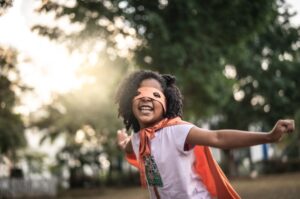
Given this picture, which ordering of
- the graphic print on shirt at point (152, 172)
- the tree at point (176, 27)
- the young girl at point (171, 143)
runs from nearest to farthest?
1. the young girl at point (171, 143)
2. the graphic print on shirt at point (152, 172)
3. the tree at point (176, 27)

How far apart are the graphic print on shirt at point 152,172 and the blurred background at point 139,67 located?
10.6 feet

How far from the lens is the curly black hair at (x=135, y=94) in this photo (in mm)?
3254

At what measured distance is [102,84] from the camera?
57.2 ft

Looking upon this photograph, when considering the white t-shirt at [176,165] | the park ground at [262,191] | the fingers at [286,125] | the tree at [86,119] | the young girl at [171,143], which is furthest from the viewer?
the tree at [86,119]

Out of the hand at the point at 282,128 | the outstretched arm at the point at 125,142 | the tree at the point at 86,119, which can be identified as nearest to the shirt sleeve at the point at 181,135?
the hand at the point at 282,128

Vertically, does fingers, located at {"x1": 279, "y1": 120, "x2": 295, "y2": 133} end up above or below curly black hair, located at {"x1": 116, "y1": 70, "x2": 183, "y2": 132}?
below

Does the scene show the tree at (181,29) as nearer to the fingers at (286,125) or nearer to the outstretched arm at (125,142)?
the outstretched arm at (125,142)

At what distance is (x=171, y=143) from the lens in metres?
2.93

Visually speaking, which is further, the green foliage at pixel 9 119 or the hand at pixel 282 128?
the green foliage at pixel 9 119

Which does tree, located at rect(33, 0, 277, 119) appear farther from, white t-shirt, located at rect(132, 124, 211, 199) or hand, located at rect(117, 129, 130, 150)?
white t-shirt, located at rect(132, 124, 211, 199)

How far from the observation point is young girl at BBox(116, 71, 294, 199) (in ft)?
9.20

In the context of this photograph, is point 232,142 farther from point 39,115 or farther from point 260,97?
point 39,115

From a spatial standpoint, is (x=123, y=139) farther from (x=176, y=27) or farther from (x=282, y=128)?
(x=176, y=27)

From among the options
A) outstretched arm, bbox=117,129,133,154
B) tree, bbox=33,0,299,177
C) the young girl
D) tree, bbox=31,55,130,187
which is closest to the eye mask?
the young girl
